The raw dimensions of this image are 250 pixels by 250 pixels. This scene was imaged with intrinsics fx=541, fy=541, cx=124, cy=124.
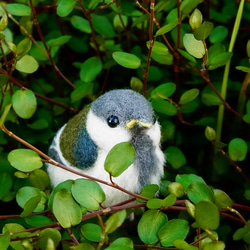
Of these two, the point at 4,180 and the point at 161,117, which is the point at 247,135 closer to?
the point at 161,117

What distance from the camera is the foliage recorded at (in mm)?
696

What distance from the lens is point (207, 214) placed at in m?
0.63

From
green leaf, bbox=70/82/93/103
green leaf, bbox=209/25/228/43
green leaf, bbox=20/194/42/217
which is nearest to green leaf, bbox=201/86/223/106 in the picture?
green leaf, bbox=209/25/228/43

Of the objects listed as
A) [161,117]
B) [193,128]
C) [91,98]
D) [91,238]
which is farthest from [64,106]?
[91,238]

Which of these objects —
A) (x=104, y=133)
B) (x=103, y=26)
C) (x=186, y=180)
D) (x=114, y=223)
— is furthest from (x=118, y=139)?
(x=103, y=26)

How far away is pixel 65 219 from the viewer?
68 centimetres

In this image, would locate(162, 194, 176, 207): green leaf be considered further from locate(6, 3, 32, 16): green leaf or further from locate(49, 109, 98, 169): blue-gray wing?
locate(6, 3, 32, 16): green leaf

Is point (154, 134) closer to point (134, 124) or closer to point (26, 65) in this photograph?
point (134, 124)

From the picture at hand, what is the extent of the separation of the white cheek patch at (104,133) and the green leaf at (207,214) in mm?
230

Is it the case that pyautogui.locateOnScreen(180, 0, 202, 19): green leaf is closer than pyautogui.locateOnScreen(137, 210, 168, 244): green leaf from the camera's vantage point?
No

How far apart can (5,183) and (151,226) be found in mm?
335

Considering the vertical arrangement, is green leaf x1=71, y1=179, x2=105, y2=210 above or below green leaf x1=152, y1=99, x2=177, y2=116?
above

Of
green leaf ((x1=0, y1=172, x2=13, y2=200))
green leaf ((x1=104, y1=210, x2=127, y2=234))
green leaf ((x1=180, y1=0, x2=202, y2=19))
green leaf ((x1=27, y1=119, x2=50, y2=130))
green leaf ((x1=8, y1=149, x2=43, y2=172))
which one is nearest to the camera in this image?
green leaf ((x1=104, y1=210, x2=127, y2=234))

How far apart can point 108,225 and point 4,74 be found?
37 centimetres
